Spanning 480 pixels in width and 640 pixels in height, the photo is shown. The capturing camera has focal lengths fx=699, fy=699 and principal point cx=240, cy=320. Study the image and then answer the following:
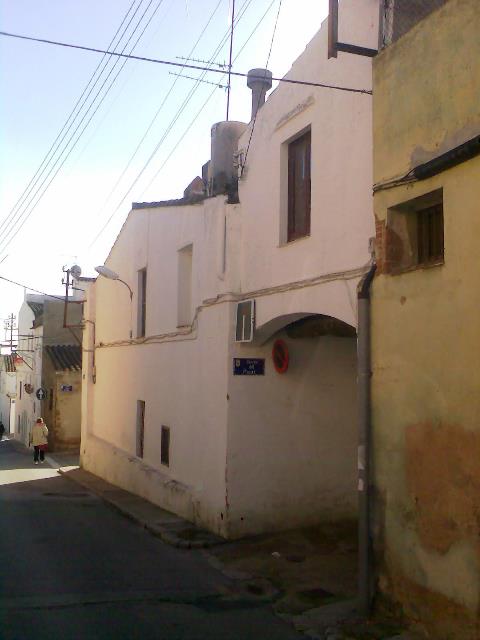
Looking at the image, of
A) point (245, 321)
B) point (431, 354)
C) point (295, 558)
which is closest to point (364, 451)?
point (431, 354)

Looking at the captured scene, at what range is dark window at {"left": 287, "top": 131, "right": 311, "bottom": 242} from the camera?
9406mm

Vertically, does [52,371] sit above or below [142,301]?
below

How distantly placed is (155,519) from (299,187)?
6.31 m

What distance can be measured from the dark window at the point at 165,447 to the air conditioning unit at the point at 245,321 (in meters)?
3.81

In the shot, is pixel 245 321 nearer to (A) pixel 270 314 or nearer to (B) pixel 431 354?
(A) pixel 270 314

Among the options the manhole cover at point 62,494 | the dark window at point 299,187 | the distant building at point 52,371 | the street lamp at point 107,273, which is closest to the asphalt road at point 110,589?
the manhole cover at point 62,494

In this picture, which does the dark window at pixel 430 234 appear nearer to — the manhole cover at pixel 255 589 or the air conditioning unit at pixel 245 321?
the air conditioning unit at pixel 245 321

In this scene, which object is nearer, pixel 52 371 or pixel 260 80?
pixel 260 80

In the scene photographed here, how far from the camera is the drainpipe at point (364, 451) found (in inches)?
270

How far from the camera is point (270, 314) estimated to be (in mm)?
9906

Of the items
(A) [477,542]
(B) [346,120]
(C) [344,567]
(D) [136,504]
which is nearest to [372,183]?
(B) [346,120]

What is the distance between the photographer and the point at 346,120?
27.0 ft

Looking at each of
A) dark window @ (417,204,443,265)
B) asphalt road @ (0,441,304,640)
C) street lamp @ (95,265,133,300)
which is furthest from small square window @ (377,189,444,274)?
street lamp @ (95,265,133,300)

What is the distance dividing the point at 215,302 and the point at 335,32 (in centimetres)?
501
